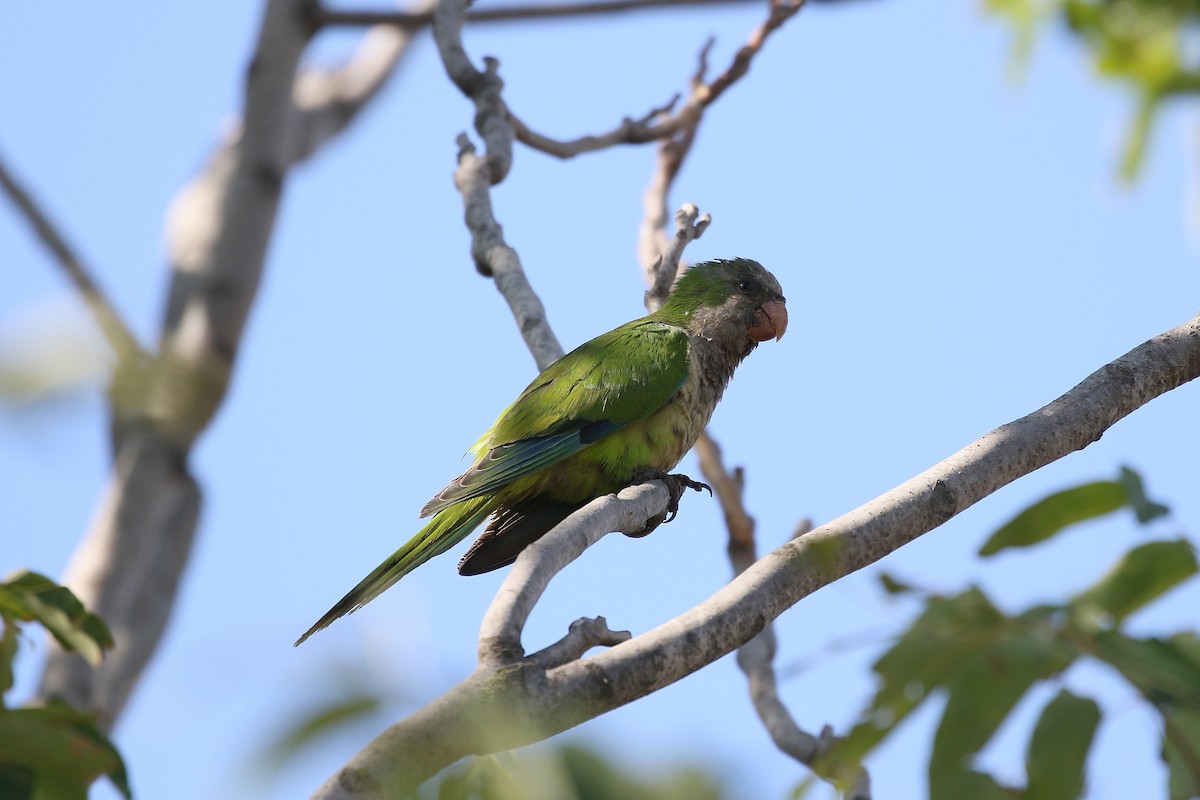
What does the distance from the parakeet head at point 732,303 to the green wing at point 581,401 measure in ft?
1.22

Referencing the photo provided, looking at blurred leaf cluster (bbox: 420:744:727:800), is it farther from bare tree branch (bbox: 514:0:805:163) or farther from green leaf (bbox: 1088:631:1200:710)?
bare tree branch (bbox: 514:0:805:163)

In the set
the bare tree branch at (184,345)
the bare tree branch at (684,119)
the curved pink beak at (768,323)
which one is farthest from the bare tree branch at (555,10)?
the curved pink beak at (768,323)

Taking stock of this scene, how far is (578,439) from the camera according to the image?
197 inches

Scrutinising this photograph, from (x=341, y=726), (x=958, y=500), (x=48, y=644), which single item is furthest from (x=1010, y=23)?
(x=48, y=644)

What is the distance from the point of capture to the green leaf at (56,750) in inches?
74.2

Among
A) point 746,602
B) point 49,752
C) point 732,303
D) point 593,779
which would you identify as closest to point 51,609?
point 49,752

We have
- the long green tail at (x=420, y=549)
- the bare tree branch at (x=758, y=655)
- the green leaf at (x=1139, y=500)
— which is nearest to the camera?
the green leaf at (x=1139, y=500)

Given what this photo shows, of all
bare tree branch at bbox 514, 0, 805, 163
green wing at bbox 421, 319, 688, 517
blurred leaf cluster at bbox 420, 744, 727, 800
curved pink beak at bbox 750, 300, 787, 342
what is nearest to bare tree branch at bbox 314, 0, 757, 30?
bare tree branch at bbox 514, 0, 805, 163

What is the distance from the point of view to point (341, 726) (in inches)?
39.9

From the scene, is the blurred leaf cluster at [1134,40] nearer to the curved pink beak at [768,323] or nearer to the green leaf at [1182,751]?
the green leaf at [1182,751]

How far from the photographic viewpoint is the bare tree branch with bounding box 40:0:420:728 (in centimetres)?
Result: 608

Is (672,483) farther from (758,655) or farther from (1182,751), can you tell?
(1182,751)

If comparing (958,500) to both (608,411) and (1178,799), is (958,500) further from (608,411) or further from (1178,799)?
(608,411)

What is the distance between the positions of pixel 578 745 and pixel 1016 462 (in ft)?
6.94
